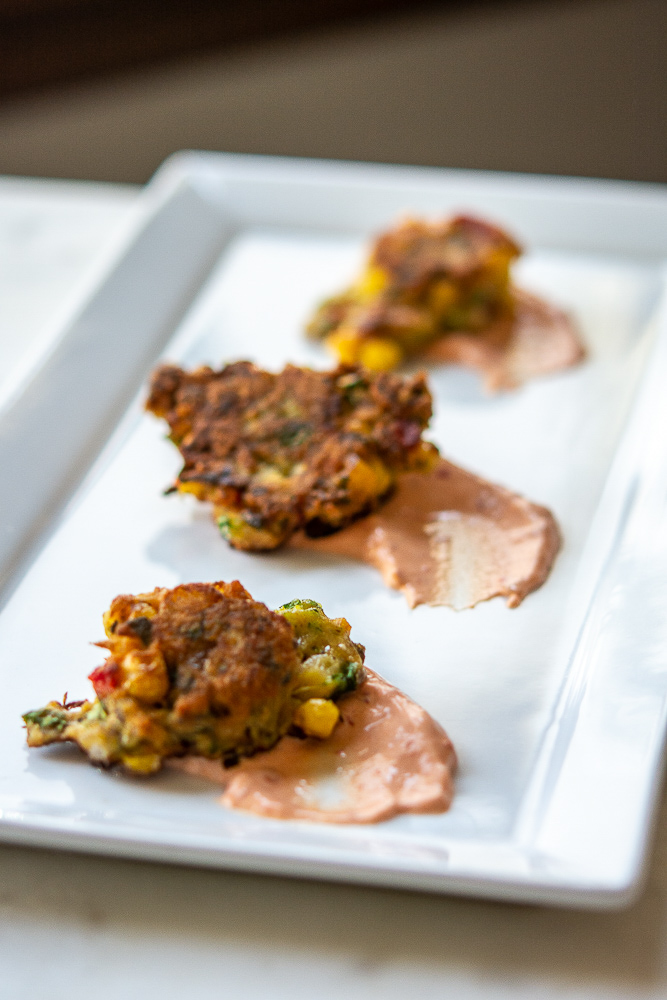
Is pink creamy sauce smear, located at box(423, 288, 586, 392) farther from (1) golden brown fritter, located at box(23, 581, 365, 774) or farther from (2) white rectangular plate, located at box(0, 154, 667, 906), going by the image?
(1) golden brown fritter, located at box(23, 581, 365, 774)

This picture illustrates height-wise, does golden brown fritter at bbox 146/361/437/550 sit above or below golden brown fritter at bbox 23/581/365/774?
above

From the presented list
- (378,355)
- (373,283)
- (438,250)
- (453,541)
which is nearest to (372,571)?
(453,541)

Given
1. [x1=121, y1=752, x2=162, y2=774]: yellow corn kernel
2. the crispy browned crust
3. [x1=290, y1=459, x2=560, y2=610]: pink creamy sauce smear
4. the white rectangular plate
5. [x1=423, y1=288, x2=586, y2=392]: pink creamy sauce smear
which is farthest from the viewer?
the crispy browned crust

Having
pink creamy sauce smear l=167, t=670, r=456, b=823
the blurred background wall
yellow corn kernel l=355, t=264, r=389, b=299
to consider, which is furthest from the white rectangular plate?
the blurred background wall

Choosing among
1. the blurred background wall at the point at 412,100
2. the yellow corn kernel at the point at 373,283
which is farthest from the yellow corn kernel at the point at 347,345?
the blurred background wall at the point at 412,100

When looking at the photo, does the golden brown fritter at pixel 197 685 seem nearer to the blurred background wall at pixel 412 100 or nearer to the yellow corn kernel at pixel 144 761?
the yellow corn kernel at pixel 144 761

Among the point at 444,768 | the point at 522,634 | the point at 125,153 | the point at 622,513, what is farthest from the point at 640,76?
the point at 444,768
